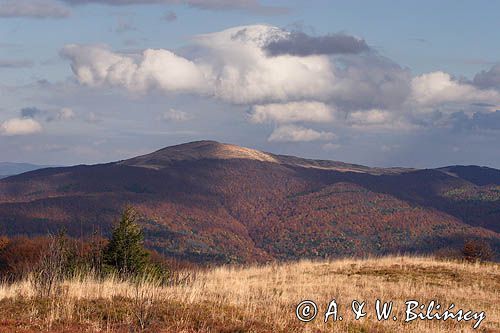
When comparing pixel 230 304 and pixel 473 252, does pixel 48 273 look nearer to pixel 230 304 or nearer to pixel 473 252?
pixel 230 304

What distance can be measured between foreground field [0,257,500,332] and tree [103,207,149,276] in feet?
11.4

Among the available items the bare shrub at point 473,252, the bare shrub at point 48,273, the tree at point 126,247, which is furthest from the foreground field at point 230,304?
the bare shrub at point 473,252

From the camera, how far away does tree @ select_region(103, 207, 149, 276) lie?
93.1 feet

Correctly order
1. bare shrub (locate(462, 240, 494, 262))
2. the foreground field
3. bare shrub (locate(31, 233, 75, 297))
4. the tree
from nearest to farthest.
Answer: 1. the foreground field
2. bare shrub (locate(31, 233, 75, 297))
3. the tree
4. bare shrub (locate(462, 240, 494, 262))

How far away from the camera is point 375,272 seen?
99.5 feet

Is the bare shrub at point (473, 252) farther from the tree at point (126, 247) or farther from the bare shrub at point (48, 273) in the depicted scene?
the bare shrub at point (48, 273)

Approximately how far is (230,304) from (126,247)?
11.9 meters

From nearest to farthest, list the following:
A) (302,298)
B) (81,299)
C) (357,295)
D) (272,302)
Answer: (81,299) → (272,302) → (302,298) → (357,295)

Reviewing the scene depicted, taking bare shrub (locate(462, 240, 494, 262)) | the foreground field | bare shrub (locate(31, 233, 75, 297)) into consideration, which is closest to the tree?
the foreground field

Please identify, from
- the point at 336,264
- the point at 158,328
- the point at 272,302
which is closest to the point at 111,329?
the point at 158,328

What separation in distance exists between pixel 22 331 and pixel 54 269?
453 cm

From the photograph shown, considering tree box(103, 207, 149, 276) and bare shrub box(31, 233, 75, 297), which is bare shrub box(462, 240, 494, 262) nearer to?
tree box(103, 207, 149, 276)

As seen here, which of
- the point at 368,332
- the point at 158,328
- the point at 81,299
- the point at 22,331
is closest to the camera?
the point at 22,331

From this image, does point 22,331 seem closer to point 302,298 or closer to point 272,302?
point 272,302
